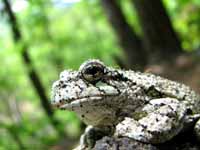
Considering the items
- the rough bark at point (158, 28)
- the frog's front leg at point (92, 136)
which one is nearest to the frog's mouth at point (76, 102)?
the frog's front leg at point (92, 136)

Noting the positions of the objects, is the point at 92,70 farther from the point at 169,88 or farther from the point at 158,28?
the point at 158,28

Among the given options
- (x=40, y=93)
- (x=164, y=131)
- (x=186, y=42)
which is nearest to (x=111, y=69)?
(x=164, y=131)

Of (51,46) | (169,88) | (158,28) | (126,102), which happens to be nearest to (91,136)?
(126,102)

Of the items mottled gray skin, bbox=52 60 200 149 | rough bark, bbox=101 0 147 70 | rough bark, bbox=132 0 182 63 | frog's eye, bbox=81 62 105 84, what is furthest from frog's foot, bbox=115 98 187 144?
rough bark, bbox=101 0 147 70

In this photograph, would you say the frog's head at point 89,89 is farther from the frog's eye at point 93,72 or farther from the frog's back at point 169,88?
the frog's back at point 169,88

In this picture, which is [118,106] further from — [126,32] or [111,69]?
[126,32]

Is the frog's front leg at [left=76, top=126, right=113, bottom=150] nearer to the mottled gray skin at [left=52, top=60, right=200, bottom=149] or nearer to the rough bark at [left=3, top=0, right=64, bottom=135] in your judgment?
the mottled gray skin at [left=52, top=60, right=200, bottom=149]
